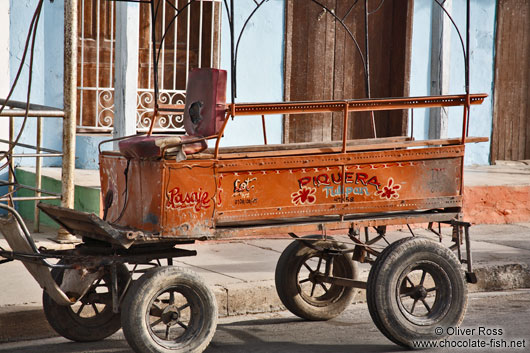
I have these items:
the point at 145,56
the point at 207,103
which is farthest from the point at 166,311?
the point at 145,56

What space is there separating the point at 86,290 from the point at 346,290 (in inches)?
77.6

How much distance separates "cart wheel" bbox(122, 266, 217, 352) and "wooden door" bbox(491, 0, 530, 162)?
7742mm

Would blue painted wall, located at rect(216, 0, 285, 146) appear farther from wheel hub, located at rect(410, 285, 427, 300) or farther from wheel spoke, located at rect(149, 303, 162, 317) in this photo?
wheel spoke, located at rect(149, 303, 162, 317)

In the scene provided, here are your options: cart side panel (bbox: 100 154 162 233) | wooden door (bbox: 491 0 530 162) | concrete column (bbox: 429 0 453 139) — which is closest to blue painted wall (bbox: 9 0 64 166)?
cart side panel (bbox: 100 154 162 233)

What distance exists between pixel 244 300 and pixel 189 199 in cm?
169

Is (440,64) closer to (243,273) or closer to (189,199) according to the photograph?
(243,273)

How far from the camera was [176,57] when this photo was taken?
9.60m

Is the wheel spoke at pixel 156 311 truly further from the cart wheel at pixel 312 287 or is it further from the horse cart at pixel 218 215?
the cart wheel at pixel 312 287

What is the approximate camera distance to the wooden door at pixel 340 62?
33.7 feet

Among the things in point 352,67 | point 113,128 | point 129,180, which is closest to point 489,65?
point 352,67

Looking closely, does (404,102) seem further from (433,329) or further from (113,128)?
(113,128)

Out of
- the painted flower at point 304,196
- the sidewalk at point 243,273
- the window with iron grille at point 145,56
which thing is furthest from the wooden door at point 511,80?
the painted flower at point 304,196

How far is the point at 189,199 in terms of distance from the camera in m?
4.68

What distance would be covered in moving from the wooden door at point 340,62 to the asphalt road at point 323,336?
4564 millimetres
